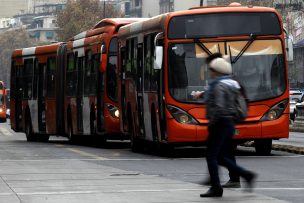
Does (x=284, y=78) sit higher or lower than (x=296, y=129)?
higher

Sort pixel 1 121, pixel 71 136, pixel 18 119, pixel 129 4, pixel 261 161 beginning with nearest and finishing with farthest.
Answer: pixel 261 161, pixel 71 136, pixel 18 119, pixel 1 121, pixel 129 4

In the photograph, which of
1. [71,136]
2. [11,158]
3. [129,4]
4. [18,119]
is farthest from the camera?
[129,4]

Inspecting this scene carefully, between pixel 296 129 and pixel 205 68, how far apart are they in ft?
89.1

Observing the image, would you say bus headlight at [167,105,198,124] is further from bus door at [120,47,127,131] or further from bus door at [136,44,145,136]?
Result: bus door at [120,47,127,131]

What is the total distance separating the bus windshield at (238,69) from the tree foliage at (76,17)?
96.7 metres

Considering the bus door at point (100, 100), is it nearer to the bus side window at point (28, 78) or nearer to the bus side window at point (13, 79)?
the bus side window at point (28, 78)

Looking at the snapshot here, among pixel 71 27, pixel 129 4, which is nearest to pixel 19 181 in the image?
pixel 71 27

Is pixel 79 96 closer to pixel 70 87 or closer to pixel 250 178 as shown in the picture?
pixel 70 87

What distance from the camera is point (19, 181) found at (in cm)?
1753

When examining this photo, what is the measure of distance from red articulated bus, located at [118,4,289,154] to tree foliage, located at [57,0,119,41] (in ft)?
316

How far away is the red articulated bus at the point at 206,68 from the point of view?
24.2m

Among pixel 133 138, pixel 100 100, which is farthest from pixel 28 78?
pixel 133 138

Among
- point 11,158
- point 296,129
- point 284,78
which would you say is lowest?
point 296,129

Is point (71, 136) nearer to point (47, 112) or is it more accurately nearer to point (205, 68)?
point (47, 112)
